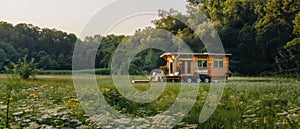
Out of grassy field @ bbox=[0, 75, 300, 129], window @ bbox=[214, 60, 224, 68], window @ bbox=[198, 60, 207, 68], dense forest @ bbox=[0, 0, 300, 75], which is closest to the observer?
grassy field @ bbox=[0, 75, 300, 129]

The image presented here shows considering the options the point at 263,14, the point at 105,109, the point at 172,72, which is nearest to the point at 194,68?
the point at 172,72

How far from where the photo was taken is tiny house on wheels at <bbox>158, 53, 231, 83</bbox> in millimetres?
16375

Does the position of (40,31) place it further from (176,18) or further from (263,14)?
(263,14)

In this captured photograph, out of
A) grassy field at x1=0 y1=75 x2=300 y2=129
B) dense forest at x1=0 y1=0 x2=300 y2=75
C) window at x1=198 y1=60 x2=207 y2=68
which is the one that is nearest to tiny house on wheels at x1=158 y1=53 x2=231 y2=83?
window at x1=198 y1=60 x2=207 y2=68

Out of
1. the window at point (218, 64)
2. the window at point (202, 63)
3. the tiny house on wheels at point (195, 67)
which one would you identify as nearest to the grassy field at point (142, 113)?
the tiny house on wheels at point (195, 67)

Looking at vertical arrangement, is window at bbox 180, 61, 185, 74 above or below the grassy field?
above

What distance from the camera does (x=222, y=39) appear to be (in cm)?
2462

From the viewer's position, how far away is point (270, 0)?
22531 millimetres

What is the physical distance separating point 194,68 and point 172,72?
121 cm

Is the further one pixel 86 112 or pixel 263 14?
pixel 263 14

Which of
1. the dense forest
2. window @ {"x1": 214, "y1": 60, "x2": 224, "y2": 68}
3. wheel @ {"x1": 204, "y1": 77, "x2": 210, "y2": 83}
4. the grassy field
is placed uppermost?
the dense forest

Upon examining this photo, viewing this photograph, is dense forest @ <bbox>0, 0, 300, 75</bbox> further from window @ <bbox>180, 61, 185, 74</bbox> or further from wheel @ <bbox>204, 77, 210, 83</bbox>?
wheel @ <bbox>204, 77, 210, 83</bbox>

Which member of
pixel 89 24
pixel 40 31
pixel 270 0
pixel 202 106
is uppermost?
pixel 270 0

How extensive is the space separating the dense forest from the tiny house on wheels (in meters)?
4.12
